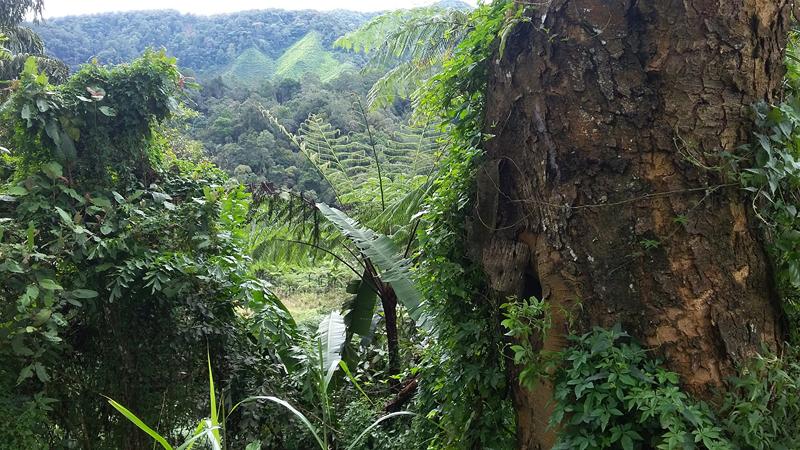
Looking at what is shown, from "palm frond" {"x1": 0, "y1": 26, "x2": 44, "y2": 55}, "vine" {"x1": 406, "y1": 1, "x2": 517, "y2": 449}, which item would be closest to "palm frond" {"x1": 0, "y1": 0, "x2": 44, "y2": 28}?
"palm frond" {"x1": 0, "y1": 26, "x2": 44, "y2": 55}

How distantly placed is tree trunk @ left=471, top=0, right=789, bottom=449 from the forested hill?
24.9m

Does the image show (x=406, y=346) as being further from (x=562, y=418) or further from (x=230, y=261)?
(x=562, y=418)

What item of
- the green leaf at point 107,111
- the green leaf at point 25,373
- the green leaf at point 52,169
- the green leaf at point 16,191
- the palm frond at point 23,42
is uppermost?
the palm frond at point 23,42

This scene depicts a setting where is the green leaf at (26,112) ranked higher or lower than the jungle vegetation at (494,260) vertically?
higher

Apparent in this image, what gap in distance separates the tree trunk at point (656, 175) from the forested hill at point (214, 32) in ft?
81.8

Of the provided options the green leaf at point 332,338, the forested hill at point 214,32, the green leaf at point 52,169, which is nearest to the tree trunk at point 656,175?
the green leaf at point 332,338

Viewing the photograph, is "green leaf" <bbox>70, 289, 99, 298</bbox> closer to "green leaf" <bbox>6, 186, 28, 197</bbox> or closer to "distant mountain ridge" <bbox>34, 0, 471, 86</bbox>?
"green leaf" <bbox>6, 186, 28, 197</bbox>

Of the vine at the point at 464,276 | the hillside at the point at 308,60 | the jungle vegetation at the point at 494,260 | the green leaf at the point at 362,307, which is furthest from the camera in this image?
the hillside at the point at 308,60

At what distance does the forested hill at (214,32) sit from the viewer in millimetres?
27438

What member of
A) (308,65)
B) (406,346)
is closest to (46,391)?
(406,346)

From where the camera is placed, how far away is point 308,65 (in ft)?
86.2

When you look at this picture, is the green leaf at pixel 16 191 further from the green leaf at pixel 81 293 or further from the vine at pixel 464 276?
the vine at pixel 464 276

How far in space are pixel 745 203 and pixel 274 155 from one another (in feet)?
38.7

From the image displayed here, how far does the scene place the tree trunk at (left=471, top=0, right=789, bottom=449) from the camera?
5.74 feet
